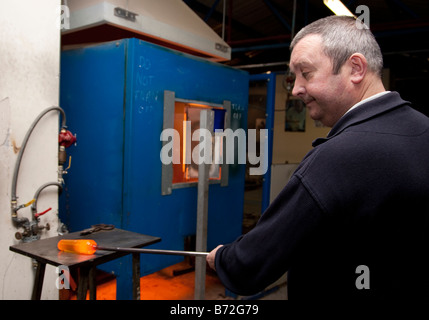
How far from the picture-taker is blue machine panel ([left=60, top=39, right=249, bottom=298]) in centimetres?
210

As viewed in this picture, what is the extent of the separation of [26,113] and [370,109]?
66.4 inches

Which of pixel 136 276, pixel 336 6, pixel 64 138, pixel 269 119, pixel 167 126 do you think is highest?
pixel 336 6

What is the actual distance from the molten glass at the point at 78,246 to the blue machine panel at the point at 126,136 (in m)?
0.79

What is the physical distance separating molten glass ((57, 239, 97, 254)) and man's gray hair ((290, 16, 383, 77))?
104cm

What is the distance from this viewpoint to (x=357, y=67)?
1.01 m

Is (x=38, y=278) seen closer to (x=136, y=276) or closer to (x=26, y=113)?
(x=136, y=276)

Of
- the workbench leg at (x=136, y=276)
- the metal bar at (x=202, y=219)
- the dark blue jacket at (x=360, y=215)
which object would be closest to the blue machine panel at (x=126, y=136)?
the metal bar at (x=202, y=219)

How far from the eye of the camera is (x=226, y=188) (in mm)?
2852

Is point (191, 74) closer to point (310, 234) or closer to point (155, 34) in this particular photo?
point (155, 34)

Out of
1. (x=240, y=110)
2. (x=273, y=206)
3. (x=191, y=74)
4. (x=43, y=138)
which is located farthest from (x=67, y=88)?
Result: (x=273, y=206)

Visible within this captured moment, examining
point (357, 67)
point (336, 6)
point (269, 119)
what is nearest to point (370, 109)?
point (357, 67)

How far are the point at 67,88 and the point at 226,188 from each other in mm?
1406

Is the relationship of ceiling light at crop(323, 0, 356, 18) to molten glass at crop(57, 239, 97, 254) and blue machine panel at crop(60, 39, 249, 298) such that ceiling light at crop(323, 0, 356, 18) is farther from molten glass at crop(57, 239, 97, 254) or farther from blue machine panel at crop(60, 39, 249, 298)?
molten glass at crop(57, 239, 97, 254)

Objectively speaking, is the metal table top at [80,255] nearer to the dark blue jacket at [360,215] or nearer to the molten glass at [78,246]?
the molten glass at [78,246]
